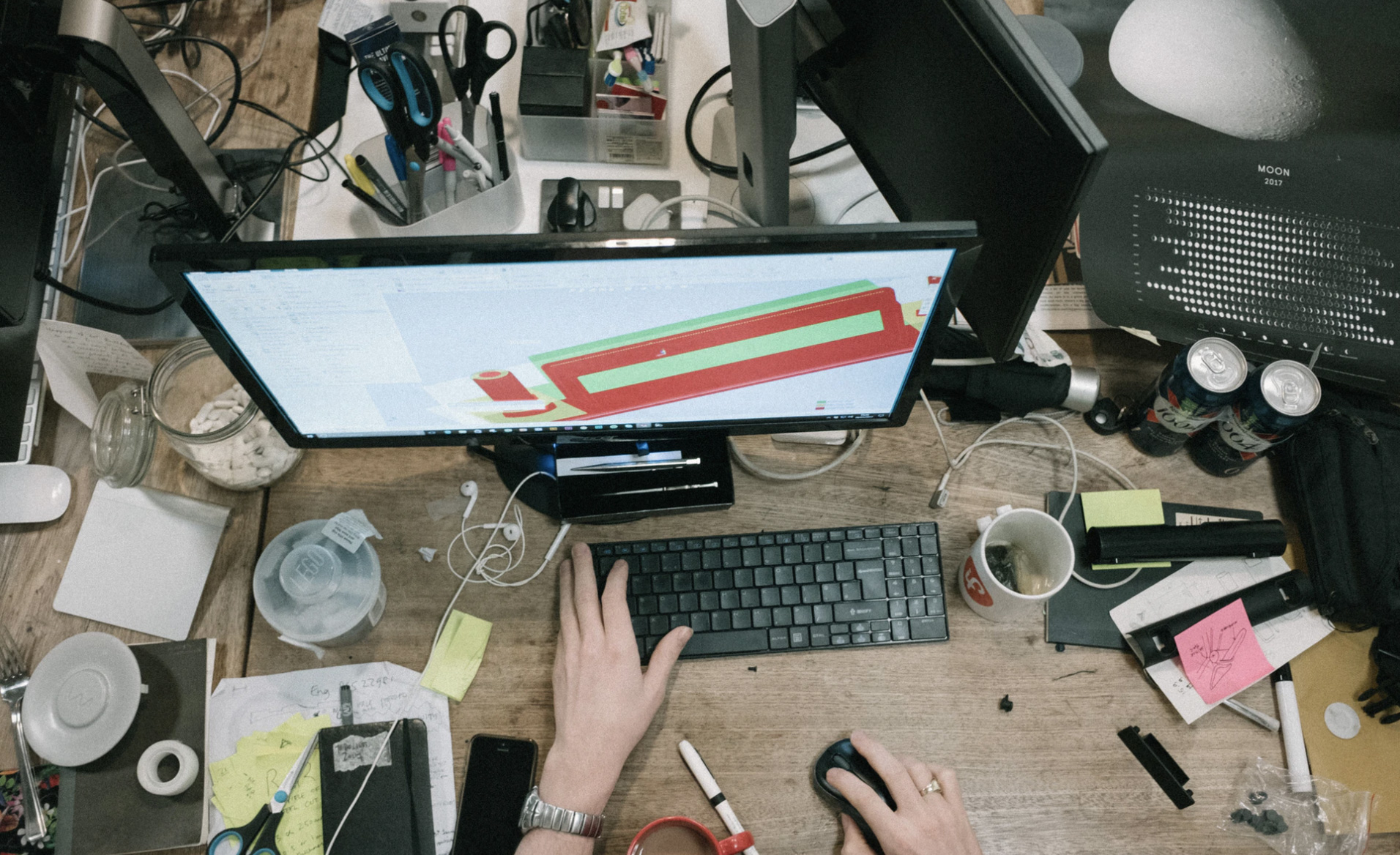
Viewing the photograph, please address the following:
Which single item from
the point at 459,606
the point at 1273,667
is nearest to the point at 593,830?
the point at 459,606

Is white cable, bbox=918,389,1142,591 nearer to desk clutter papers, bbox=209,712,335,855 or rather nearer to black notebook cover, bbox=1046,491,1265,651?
black notebook cover, bbox=1046,491,1265,651

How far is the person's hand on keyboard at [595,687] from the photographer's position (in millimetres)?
780

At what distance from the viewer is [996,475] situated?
951 millimetres

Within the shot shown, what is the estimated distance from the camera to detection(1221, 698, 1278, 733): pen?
0.85 metres

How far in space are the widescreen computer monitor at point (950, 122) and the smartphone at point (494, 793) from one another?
0.60m

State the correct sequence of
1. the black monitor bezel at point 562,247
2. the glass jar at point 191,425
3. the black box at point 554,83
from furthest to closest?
1. the black box at point 554,83
2. the glass jar at point 191,425
3. the black monitor bezel at point 562,247

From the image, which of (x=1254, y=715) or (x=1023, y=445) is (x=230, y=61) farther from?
(x=1254, y=715)

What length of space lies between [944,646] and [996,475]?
0.21 meters

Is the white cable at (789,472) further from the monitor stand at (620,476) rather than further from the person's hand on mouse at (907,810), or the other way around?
the person's hand on mouse at (907,810)

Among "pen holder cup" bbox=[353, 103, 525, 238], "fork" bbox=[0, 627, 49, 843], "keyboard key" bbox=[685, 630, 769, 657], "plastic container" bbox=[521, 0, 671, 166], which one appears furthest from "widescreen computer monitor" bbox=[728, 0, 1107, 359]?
"fork" bbox=[0, 627, 49, 843]

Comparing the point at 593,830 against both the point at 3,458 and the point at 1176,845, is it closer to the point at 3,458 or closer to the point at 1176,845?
the point at 1176,845

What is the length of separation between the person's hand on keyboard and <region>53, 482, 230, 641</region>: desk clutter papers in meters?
0.38

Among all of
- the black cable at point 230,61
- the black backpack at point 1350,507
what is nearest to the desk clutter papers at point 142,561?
the black cable at point 230,61

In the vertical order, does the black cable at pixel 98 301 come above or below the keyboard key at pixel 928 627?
above
